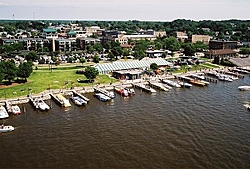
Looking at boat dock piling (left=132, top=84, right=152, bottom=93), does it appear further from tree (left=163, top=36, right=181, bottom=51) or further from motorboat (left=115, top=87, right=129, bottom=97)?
tree (left=163, top=36, right=181, bottom=51)

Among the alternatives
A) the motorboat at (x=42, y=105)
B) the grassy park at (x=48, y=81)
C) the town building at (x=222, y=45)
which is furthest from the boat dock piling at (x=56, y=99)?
the town building at (x=222, y=45)

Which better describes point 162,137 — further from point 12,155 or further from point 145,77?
point 145,77

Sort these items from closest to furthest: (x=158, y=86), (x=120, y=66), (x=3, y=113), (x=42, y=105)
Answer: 1. (x=3, y=113)
2. (x=42, y=105)
3. (x=158, y=86)
4. (x=120, y=66)

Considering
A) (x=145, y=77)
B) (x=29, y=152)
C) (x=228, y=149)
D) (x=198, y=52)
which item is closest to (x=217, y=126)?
(x=228, y=149)

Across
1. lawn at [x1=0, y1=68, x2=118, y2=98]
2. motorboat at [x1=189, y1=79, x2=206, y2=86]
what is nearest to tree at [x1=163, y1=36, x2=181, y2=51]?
motorboat at [x1=189, y1=79, x2=206, y2=86]

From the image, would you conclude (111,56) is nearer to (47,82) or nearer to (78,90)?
(47,82)

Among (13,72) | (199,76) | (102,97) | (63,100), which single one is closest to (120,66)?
(199,76)

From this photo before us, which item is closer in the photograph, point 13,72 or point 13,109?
point 13,109
